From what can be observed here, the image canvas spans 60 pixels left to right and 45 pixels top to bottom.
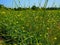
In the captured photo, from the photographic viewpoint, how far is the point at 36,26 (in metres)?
5.18

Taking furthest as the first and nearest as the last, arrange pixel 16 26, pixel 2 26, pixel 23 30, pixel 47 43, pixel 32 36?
pixel 2 26, pixel 16 26, pixel 23 30, pixel 32 36, pixel 47 43

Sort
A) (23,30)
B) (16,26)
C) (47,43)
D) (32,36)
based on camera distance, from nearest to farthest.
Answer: (47,43) < (32,36) < (23,30) < (16,26)

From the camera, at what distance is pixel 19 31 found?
17.2 feet

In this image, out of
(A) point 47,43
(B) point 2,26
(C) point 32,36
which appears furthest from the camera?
(B) point 2,26

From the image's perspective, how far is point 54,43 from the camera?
462 centimetres

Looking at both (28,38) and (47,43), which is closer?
(47,43)

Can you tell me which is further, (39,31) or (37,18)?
(37,18)

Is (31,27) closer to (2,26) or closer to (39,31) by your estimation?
(39,31)

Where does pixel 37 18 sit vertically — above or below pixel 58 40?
above

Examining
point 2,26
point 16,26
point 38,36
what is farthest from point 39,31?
point 2,26

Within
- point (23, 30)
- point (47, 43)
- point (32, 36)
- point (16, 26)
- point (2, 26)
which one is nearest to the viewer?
point (47, 43)

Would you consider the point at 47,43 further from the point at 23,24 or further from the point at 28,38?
the point at 23,24

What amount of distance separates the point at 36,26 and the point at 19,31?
40 cm

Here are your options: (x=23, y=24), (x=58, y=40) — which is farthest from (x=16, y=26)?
(x=58, y=40)
